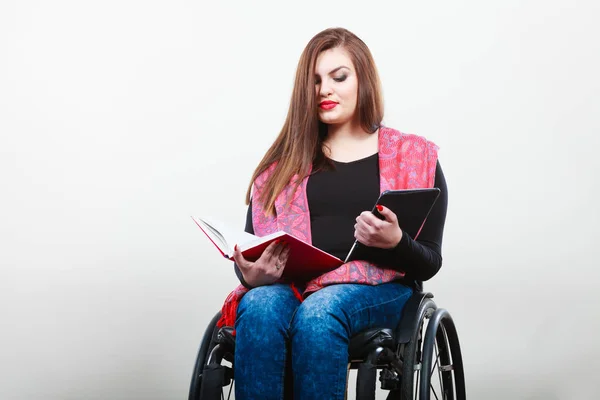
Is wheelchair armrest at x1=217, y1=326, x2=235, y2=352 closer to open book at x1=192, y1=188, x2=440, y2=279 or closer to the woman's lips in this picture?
open book at x1=192, y1=188, x2=440, y2=279

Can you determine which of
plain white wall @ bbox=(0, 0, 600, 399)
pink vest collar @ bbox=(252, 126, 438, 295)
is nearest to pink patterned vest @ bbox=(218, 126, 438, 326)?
pink vest collar @ bbox=(252, 126, 438, 295)

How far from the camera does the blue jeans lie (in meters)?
1.63

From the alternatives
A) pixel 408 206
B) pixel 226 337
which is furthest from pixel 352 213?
pixel 226 337

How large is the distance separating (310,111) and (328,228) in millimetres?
302

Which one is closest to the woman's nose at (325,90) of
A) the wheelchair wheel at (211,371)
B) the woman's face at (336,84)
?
the woman's face at (336,84)

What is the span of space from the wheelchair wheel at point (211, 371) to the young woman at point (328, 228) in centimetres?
6

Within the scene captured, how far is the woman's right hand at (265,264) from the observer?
1.76 m

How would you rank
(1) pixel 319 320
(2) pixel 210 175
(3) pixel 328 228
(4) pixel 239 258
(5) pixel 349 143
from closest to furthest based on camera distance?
(1) pixel 319 320 < (4) pixel 239 258 < (3) pixel 328 228 < (5) pixel 349 143 < (2) pixel 210 175

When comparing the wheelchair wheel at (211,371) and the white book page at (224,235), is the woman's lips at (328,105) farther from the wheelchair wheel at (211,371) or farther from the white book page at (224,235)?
the wheelchair wheel at (211,371)

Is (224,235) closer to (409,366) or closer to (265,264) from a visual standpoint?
(265,264)

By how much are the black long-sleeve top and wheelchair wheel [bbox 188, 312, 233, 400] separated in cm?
15

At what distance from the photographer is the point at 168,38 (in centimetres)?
316

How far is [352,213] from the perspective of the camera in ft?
6.40

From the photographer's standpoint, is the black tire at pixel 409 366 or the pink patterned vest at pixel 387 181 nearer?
the black tire at pixel 409 366
